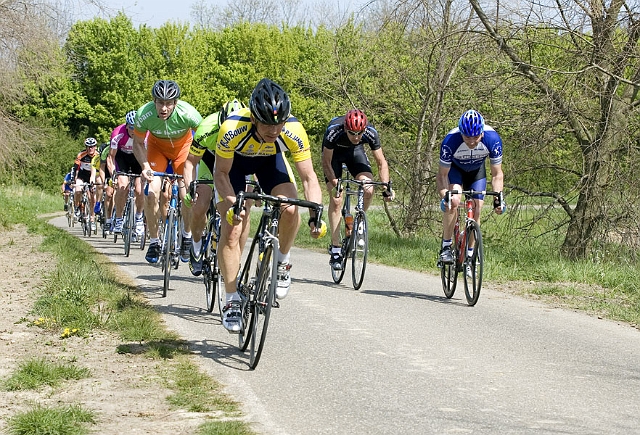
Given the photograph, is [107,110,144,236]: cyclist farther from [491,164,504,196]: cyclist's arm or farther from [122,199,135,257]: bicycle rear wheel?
[491,164,504,196]: cyclist's arm

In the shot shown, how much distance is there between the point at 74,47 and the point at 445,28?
135 feet

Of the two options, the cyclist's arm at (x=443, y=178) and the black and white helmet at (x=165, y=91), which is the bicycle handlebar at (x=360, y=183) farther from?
the black and white helmet at (x=165, y=91)

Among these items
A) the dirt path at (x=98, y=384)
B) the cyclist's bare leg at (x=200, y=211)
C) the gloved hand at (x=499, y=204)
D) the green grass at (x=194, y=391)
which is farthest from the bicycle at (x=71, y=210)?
the green grass at (x=194, y=391)

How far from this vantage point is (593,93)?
602 inches

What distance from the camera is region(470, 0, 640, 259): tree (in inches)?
579

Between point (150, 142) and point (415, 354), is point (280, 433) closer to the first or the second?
point (415, 354)

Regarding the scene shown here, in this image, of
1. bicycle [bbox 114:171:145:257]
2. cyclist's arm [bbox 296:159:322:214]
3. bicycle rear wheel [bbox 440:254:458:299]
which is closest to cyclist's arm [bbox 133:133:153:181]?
bicycle [bbox 114:171:145:257]

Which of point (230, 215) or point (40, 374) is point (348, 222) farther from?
point (40, 374)

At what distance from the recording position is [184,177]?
34.3 ft

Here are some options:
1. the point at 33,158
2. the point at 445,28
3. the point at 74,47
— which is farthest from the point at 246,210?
the point at 74,47

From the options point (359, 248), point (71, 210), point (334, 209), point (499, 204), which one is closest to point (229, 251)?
point (499, 204)

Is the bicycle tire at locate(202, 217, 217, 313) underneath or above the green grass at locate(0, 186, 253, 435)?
above

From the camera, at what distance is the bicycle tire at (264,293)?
679cm

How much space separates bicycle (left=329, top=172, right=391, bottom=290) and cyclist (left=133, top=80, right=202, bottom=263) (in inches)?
82.0
